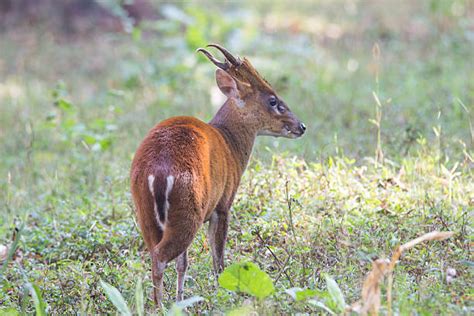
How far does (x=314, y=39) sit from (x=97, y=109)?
157 inches

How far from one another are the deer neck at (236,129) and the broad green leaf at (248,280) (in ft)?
4.14

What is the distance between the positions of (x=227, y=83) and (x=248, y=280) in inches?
67.1

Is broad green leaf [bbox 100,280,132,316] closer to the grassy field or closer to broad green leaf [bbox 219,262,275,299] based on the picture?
the grassy field

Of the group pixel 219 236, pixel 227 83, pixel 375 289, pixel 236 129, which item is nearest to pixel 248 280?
pixel 375 289

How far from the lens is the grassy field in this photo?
485 cm

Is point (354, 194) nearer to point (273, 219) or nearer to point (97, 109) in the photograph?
point (273, 219)

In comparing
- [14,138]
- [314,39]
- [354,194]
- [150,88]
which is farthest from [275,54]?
[354,194]

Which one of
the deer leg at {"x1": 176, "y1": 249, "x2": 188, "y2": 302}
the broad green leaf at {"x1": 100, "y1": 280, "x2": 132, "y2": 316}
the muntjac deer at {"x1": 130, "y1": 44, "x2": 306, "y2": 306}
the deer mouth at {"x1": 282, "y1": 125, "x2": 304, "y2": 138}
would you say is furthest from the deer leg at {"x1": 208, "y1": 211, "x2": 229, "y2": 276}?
the broad green leaf at {"x1": 100, "y1": 280, "x2": 132, "y2": 316}

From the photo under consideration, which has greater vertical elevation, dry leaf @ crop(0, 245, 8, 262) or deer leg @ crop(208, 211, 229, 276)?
deer leg @ crop(208, 211, 229, 276)

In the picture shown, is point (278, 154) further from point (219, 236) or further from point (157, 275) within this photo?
point (157, 275)

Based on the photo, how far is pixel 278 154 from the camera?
21.6ft

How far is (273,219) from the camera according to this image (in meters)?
5.56

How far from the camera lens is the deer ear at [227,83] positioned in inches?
215

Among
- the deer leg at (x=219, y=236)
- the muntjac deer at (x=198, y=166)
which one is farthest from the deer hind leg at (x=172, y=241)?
the deer leg at (x=219, y=236)
